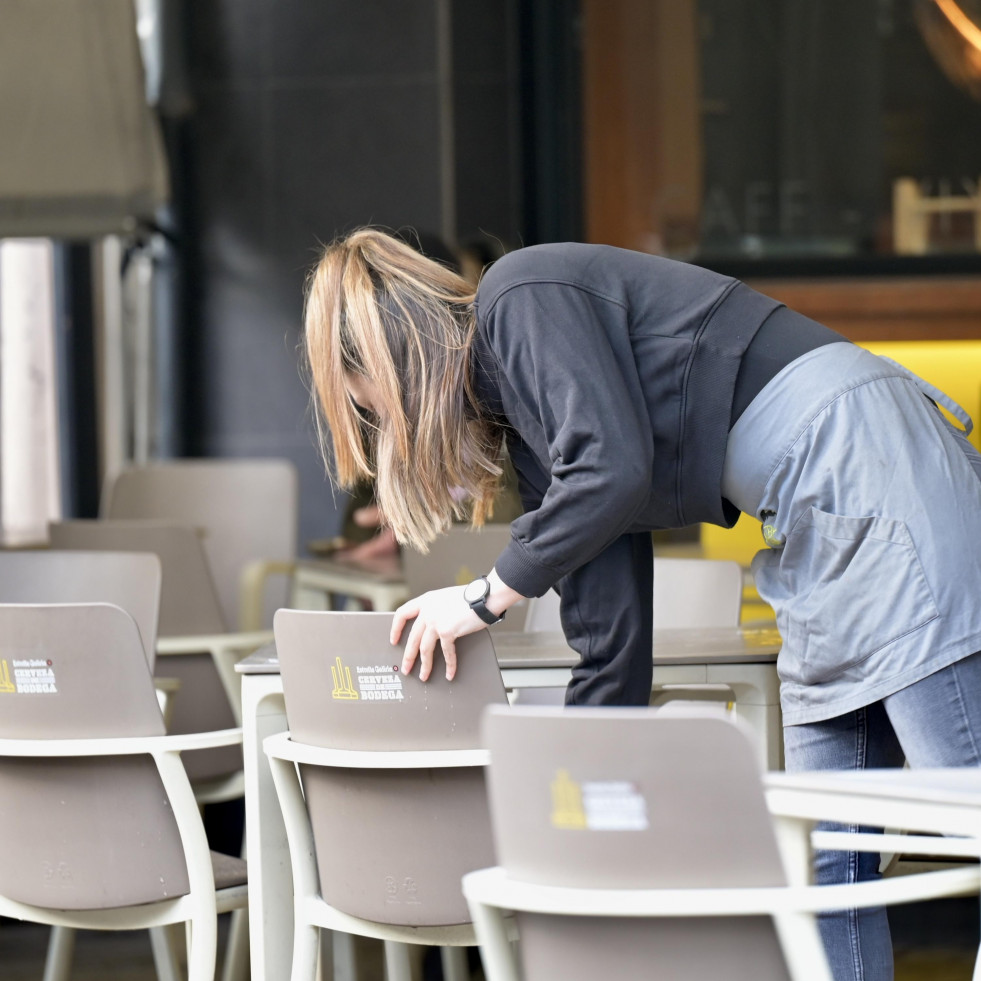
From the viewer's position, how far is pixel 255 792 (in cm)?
200

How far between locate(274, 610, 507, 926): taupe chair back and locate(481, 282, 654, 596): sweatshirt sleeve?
0.65 ft

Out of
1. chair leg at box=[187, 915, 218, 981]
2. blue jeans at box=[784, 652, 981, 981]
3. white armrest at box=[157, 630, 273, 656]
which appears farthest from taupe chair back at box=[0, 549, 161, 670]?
blue jeans at box=[784, 652, 981, 981]

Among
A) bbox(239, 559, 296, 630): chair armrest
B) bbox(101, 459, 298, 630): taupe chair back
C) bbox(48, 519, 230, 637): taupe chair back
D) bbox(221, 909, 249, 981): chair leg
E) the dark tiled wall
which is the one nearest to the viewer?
bbox(221, 909, 249, 981): chair leg

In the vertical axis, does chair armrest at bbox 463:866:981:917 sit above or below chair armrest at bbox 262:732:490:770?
above

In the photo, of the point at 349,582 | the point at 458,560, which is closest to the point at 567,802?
the point at 458,560

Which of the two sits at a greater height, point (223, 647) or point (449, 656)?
point (449, 656)

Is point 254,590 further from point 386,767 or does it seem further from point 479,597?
point 479,597

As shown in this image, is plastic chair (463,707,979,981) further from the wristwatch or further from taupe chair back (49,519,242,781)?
taupe chair back (49,519,242,781)

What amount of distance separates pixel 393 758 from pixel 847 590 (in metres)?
0.58

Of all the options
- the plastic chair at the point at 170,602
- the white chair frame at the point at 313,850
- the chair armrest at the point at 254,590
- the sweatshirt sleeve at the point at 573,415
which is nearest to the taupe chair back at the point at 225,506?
the chair armrest at the point at 254,590

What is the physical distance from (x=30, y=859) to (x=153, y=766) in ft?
0.71

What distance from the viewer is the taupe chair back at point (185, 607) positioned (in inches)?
120

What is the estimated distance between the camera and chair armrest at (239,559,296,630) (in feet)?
12.8

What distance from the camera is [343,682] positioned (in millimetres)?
1755
